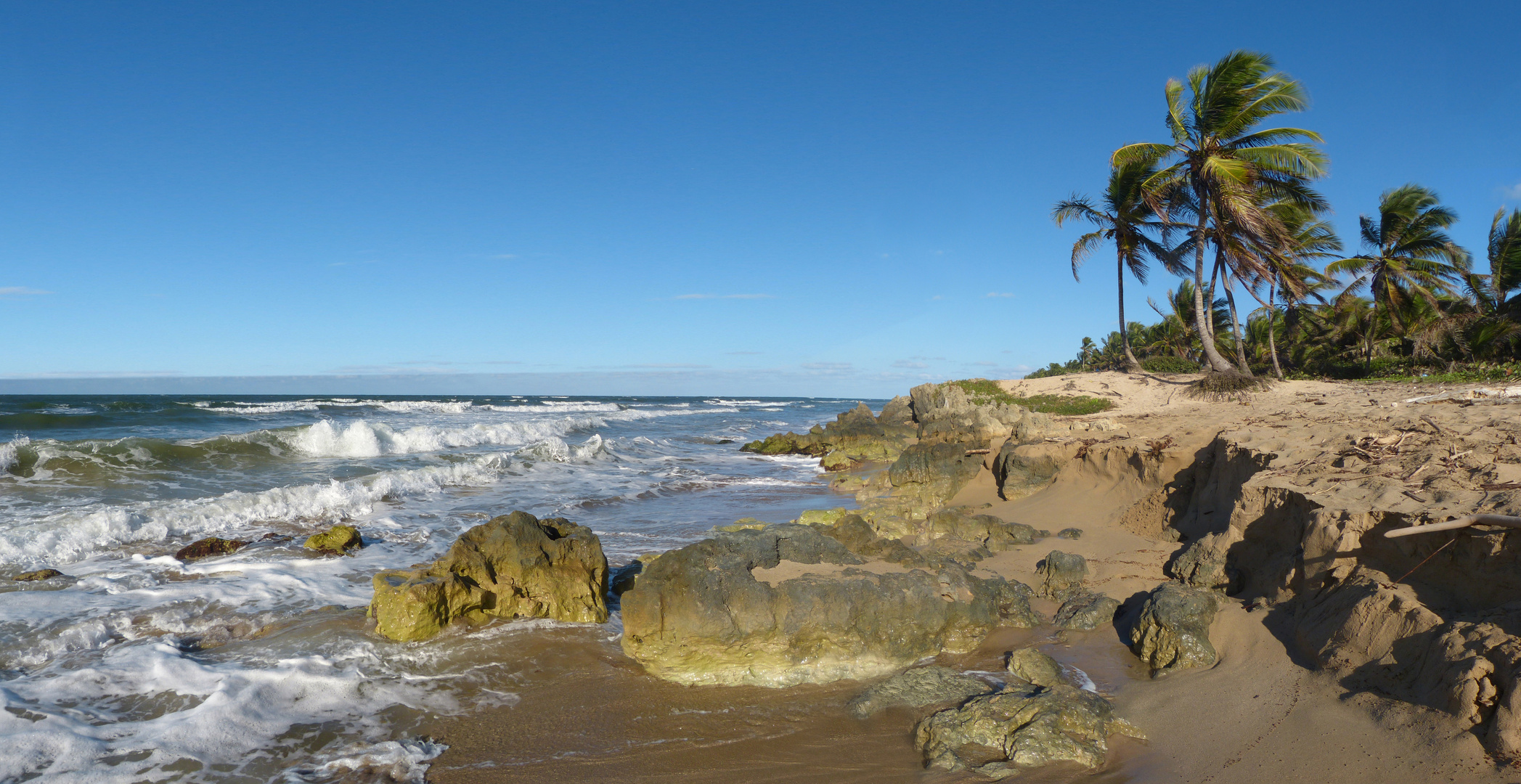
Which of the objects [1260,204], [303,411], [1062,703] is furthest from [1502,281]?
[303,411]

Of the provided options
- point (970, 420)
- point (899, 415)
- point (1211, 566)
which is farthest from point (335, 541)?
point (899, 415)

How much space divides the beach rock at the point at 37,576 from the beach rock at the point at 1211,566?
1210 centimetres

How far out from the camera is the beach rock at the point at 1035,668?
5109 millimetres

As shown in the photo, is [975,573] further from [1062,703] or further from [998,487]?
[998,487]

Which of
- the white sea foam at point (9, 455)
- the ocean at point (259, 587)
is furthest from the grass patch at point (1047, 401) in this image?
the white sea foam at point (9, 455)

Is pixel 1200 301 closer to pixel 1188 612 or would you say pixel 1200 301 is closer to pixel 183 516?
pixel 1188 612

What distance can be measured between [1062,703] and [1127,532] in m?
4.76

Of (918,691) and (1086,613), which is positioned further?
(1086,613)

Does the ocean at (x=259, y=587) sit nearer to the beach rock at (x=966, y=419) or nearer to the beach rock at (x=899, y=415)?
the beach rock at (x=966, y=419)

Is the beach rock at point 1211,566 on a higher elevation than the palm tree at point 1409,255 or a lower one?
lower

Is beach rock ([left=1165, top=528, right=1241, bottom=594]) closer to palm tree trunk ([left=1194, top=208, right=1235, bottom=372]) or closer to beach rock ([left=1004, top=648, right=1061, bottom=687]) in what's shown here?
beach rock ([left=1004, top=648, right=1061, bottom=687])

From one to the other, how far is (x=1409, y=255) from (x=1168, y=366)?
8599mm

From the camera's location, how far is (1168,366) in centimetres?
2712

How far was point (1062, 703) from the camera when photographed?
14.5 ft
